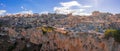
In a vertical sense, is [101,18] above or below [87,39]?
below

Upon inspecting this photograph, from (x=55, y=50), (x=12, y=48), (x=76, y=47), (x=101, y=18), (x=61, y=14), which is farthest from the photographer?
(x=61, y=14)

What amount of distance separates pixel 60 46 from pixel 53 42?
2069mm

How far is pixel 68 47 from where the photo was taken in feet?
78.6

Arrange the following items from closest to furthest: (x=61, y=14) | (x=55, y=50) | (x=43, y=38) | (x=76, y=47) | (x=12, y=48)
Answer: (x=76, y=47), (x=55, y=50), (x=12, y=48), (x=43, y=38), (x=61, y=14)

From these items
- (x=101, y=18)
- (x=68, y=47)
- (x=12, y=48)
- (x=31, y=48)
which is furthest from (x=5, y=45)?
(x=101, y=18)

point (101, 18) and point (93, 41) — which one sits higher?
point (93, 41)

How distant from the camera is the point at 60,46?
25453mm

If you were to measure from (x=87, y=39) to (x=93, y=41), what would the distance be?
1.01 meters

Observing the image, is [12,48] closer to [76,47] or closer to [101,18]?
[76,47]

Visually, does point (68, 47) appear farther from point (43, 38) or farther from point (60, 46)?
point (43, 38)

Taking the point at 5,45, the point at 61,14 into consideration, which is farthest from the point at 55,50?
the point at 61,14

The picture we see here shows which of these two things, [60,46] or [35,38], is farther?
[35,38]

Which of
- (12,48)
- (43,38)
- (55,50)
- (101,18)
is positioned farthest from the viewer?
(101,18)

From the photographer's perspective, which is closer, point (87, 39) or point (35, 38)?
point (87, 39)
